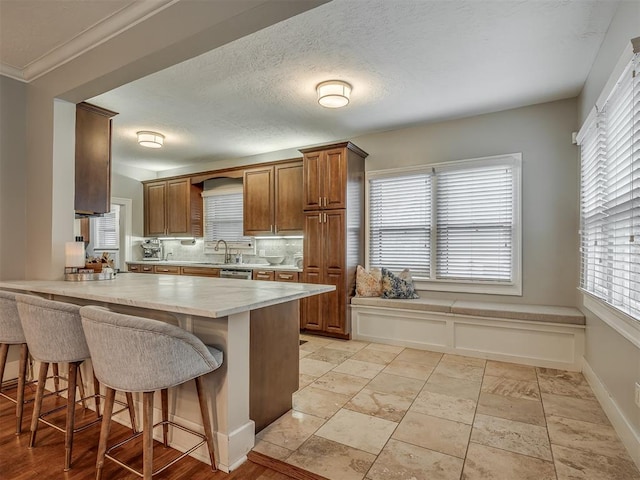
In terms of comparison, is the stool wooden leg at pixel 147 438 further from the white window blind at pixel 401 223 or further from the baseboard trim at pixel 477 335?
the white window blind at pixel 401 223

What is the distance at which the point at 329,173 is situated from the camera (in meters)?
4.38

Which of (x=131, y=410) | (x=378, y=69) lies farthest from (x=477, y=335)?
(x=131, y=410)

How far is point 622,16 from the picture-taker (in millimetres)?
2164

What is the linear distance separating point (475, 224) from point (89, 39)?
4.03 metres

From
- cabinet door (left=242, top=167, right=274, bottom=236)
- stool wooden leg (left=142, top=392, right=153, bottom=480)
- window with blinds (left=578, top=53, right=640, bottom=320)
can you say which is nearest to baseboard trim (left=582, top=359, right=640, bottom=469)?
window with blinds (left=578, top=53, right=640, bottom=320)

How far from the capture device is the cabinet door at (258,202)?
5285 mm

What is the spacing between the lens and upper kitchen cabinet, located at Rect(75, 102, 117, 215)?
3049 millimetres

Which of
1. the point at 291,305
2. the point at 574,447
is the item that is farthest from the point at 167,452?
the point at 574,447

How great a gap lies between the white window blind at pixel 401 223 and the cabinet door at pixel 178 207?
346cm

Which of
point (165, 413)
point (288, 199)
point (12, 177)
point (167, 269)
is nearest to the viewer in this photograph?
point (165, 413)

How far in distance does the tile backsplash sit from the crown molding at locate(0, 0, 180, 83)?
3.58 meters

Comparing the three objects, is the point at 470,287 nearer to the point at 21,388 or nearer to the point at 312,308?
the point at 312,308

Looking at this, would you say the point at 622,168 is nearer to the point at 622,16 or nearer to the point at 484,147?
the point at 622,16

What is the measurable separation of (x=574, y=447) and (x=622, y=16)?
8.68 ft
